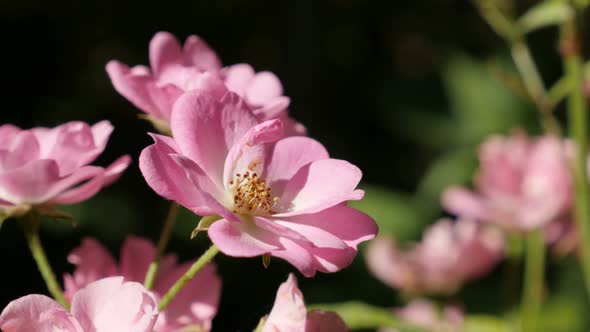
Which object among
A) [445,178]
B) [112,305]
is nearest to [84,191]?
[112,305]

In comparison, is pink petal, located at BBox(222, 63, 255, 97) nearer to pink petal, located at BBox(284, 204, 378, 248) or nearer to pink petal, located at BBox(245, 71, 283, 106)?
pink petal, located at BBox(245, 71, 283, 106)

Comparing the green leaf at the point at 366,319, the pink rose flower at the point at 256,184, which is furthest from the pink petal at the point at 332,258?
the green leaf at the point at 366,319

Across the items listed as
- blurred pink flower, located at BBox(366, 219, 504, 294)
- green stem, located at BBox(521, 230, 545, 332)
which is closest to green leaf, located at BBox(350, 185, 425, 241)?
blurred pink flower, located at BBox(366, 219, 504, 294)

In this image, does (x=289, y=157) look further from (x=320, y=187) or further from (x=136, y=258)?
(x=136, y=258)

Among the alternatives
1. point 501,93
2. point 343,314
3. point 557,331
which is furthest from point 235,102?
point 501,93

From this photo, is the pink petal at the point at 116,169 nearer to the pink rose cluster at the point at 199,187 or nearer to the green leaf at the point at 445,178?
the pink rose cluster at the point at 199,187

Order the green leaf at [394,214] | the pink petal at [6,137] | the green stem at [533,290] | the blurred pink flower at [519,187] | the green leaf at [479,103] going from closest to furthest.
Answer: the pink petal at [6,137] < the green stem at [533,290] < the blurred pink flower at [519,187] < the green leaf at [394,214] < the green leaf at [479,103]
